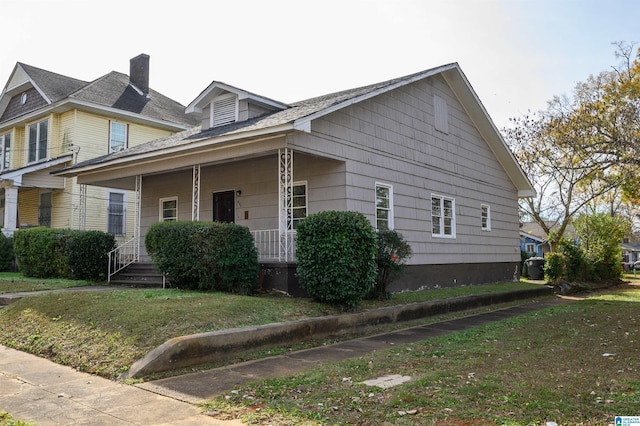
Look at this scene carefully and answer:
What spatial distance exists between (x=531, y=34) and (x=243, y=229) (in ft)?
27.7

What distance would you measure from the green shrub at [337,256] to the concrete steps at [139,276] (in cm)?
514

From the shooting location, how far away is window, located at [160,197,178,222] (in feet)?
54.2

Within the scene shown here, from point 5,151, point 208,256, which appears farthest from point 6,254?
point 208,256

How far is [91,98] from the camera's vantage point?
2242cm

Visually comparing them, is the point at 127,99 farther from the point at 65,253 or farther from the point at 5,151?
the point at 65,253

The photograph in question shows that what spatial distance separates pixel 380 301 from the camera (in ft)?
36.1

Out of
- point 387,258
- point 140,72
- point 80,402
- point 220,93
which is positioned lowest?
point 80,402

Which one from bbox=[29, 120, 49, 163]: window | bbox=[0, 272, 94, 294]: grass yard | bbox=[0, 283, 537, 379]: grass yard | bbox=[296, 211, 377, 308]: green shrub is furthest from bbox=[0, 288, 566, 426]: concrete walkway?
bbox=[29, 120, 49, 163]: window

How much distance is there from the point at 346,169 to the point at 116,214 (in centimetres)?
1461

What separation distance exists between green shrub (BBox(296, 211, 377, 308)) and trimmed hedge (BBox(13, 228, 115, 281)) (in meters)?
7.37

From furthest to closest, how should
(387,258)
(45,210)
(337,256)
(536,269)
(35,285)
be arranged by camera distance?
(536,269)
(45,210)
(35,285)
(387,258)
(337,256)

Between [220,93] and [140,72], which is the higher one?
[140,72]

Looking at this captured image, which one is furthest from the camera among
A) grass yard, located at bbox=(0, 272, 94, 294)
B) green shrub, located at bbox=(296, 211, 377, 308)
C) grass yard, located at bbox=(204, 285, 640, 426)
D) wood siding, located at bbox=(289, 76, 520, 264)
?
wood siding, located at bbox=(289, 76, 520, 264)

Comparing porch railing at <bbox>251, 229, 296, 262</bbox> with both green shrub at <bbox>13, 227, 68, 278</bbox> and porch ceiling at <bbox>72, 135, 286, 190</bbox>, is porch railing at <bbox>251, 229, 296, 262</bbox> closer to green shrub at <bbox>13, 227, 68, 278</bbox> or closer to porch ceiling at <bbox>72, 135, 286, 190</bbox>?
porch ceiling at <bbox>72, 135, 286, 190</bbox>
